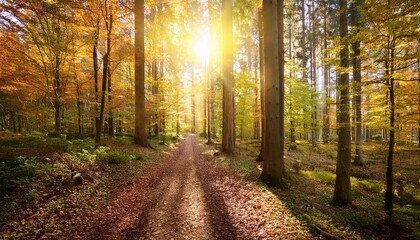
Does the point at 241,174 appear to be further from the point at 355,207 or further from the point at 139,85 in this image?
the point at 139,85

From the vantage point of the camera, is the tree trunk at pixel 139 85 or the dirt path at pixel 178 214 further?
the tree trunk at pixel 139 85

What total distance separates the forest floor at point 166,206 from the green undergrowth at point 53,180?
2 cm

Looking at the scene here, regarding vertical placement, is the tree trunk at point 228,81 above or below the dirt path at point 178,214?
above

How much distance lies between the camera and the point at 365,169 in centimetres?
1423

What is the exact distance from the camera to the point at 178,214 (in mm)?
5914

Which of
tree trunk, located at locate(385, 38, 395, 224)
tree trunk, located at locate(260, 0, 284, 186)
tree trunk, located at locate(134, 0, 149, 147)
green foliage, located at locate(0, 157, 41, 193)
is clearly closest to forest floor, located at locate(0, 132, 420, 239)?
green foliage, located at locate(0, 157, 41, 193)

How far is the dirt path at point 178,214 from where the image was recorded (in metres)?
4.94

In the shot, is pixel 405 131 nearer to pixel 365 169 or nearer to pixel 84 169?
pixel 84 169

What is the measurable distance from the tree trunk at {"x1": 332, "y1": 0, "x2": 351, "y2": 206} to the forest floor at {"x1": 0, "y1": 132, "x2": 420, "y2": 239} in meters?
0.46

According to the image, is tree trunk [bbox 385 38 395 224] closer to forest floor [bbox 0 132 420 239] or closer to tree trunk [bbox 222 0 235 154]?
forest floor [bbox 0 132 420 239]

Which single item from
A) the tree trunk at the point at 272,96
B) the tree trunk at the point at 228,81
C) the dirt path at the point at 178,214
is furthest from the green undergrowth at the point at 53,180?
the tree trunk at the point at 228,81

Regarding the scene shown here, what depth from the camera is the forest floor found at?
491 cm

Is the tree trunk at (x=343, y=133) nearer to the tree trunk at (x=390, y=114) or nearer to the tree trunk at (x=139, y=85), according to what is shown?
the tree trunk at (x=390, y=114)

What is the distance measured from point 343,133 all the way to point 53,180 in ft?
28.9
